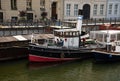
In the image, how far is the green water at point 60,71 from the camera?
2730 centimetres

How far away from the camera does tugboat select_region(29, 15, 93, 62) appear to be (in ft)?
105

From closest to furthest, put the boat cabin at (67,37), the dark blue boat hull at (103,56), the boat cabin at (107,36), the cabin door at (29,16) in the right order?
the dark blue boat hull at (103,56), the boat cabin at (67,37), the boat cabin at (107,36), the cabin door at (29,16)

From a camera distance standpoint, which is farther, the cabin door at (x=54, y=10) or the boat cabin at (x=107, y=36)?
the cabin door at (x=54, y=10)

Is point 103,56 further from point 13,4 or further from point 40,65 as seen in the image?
point 13,4

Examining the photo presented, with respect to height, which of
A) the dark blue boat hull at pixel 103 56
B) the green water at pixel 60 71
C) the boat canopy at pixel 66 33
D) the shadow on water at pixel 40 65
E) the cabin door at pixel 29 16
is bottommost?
the green water at pixel 60 71

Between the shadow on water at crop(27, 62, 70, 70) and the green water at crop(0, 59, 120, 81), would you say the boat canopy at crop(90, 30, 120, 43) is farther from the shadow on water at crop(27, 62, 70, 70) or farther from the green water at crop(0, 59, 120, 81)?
the shadow on water at crop(27, 62, 70, 70)

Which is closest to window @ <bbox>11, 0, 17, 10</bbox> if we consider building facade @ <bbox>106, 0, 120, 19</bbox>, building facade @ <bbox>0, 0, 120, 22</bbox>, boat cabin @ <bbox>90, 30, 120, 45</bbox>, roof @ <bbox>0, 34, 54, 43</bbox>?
building facade @ <bbox>0, 0, 120, 22</bbox>

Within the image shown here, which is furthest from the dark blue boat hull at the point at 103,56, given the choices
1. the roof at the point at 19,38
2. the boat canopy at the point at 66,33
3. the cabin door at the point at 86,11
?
the cabin door at the point at 86,11

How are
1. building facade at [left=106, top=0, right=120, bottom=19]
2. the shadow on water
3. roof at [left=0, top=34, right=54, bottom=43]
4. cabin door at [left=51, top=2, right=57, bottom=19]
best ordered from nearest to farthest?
the shadow on water → roof at [left=0, top=34, right=54, bottom=43] → cabin door at [left=51, top=2, right=57, bottom=19] → building facade at [left=106, top=0, right=120, bottom=19]

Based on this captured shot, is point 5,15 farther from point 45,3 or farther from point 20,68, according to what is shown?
point 20,68

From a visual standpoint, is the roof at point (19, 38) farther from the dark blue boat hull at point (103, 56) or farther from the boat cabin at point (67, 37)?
the dark blue boat hull at point (103, 56)

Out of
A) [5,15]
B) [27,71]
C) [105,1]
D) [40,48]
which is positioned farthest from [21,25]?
[105,1]

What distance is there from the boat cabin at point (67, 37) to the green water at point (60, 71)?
2395 mm

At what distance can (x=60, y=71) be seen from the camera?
29.6 meters
